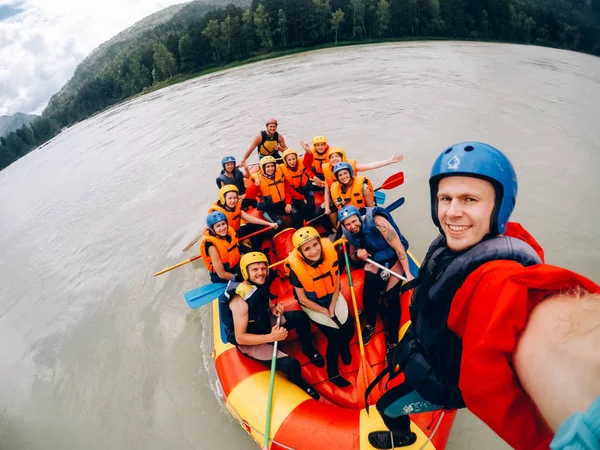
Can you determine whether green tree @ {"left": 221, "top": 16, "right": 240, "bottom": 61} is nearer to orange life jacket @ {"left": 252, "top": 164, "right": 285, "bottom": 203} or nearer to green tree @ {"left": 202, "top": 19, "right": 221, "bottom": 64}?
green tree @ {"left": 202, "top": 19, "right": 221, "bottom": 64}

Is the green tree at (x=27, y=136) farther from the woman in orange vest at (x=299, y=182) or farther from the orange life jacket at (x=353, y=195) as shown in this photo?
the orange life jacket at (x=353, y=195)

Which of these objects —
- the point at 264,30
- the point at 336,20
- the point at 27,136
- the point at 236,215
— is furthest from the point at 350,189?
the point at 27,136

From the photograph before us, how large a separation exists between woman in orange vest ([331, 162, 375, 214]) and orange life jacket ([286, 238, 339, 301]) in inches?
55.8

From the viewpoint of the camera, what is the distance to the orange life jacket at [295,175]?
18.1 feet

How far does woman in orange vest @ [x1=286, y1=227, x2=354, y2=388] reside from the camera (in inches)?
117

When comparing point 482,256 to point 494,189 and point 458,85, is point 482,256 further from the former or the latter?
point 458,85

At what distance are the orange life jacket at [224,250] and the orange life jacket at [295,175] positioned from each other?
1789mm

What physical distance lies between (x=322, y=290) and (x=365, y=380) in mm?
831

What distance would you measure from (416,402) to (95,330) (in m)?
5.41

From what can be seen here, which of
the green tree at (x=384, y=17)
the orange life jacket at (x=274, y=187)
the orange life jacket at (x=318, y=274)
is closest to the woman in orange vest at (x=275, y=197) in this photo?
the orange life jacket at (x=274, y=187)

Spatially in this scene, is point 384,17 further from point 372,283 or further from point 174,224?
point 372,283

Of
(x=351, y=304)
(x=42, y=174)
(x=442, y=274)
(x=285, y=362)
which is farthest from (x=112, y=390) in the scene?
(x=42, y=174)

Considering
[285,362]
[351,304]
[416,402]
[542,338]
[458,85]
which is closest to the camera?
[542,338]

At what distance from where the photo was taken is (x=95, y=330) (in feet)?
17.6
